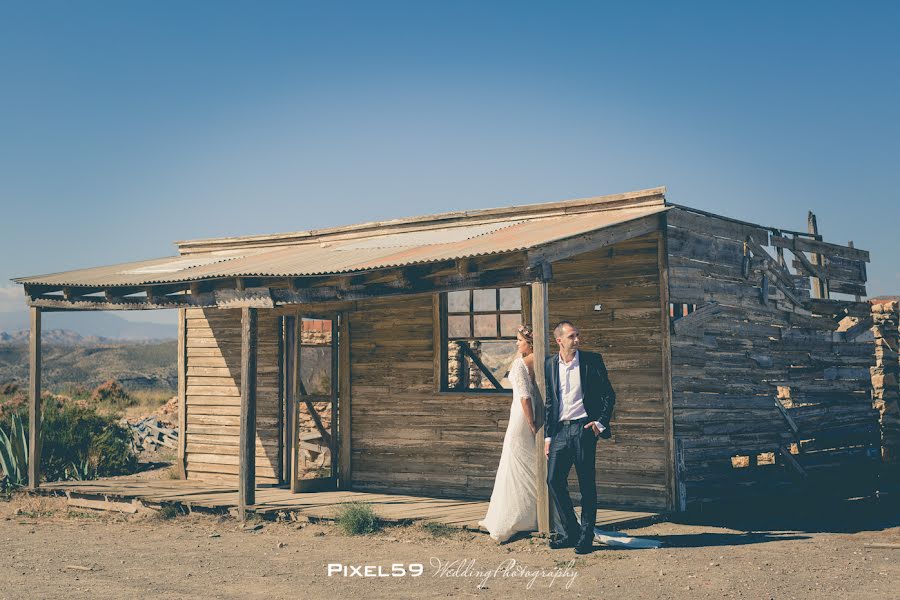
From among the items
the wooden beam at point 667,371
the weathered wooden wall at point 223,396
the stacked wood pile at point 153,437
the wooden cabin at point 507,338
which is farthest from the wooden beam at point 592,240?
the stacked wood pile at point 153,437

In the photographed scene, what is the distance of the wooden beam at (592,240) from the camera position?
28.5 ft

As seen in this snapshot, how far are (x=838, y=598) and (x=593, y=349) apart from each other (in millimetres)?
4490

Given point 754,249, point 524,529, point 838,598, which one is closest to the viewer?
point 838,598

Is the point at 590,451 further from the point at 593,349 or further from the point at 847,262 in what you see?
the point at 847,262

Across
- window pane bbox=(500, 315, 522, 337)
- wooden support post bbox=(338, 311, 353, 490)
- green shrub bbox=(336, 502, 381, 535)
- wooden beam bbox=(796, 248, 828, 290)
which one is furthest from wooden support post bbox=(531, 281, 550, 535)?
wooden beam bbox=(796, 248, 828, 290)

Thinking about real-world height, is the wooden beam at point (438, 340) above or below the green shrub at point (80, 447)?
above

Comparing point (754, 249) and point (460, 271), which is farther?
point (754, 249)

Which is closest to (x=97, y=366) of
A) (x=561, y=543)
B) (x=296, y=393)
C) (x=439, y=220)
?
(x=296, y=393)

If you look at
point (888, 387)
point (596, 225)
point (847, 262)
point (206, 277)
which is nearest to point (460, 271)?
point (596, 225)

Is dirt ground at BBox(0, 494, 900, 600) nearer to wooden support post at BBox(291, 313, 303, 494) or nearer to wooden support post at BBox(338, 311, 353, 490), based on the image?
wooden support post at BBox(291, 313, 303, 494)

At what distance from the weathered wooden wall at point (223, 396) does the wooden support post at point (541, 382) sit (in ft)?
18.1

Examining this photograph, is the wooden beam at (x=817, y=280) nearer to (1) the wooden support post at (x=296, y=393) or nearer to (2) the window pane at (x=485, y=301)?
(2) the window pane at (x=485, y=301)

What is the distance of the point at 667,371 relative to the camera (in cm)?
1021

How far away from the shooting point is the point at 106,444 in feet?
51.2
